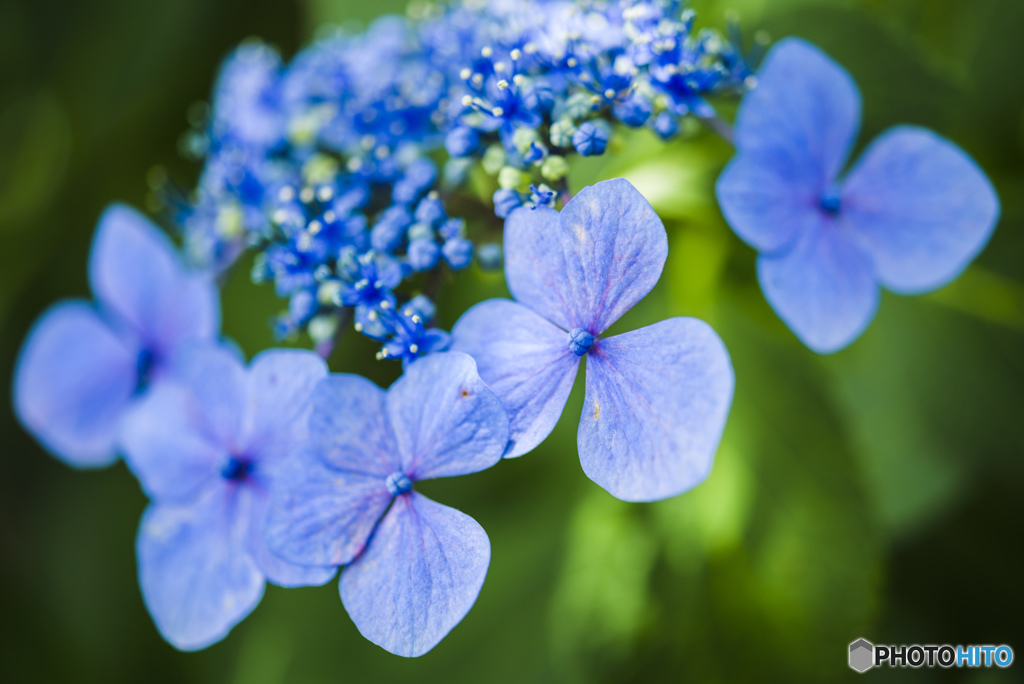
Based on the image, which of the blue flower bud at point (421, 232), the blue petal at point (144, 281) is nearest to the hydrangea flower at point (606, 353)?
the blue flower bud at point (421, 232)

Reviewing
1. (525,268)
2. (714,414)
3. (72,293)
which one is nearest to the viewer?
(714,414)

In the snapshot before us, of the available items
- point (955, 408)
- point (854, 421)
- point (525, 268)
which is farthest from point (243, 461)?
point (955, 408)

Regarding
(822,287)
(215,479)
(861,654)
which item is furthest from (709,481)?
(215,479)

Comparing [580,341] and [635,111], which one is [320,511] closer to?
[580,341]

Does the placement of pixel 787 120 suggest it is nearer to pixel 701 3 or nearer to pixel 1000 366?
pixel 701 3

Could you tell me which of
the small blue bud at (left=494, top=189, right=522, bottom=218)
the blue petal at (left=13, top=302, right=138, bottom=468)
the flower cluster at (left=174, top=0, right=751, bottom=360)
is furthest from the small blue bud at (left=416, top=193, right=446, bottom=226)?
the blue petal at (left=13, top=302, right=138, bottom=468)

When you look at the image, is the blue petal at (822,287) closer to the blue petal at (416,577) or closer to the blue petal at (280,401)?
the blue petal at (416,577)

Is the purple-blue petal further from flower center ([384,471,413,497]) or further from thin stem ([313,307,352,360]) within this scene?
thin stem ([313,307,352,360])
